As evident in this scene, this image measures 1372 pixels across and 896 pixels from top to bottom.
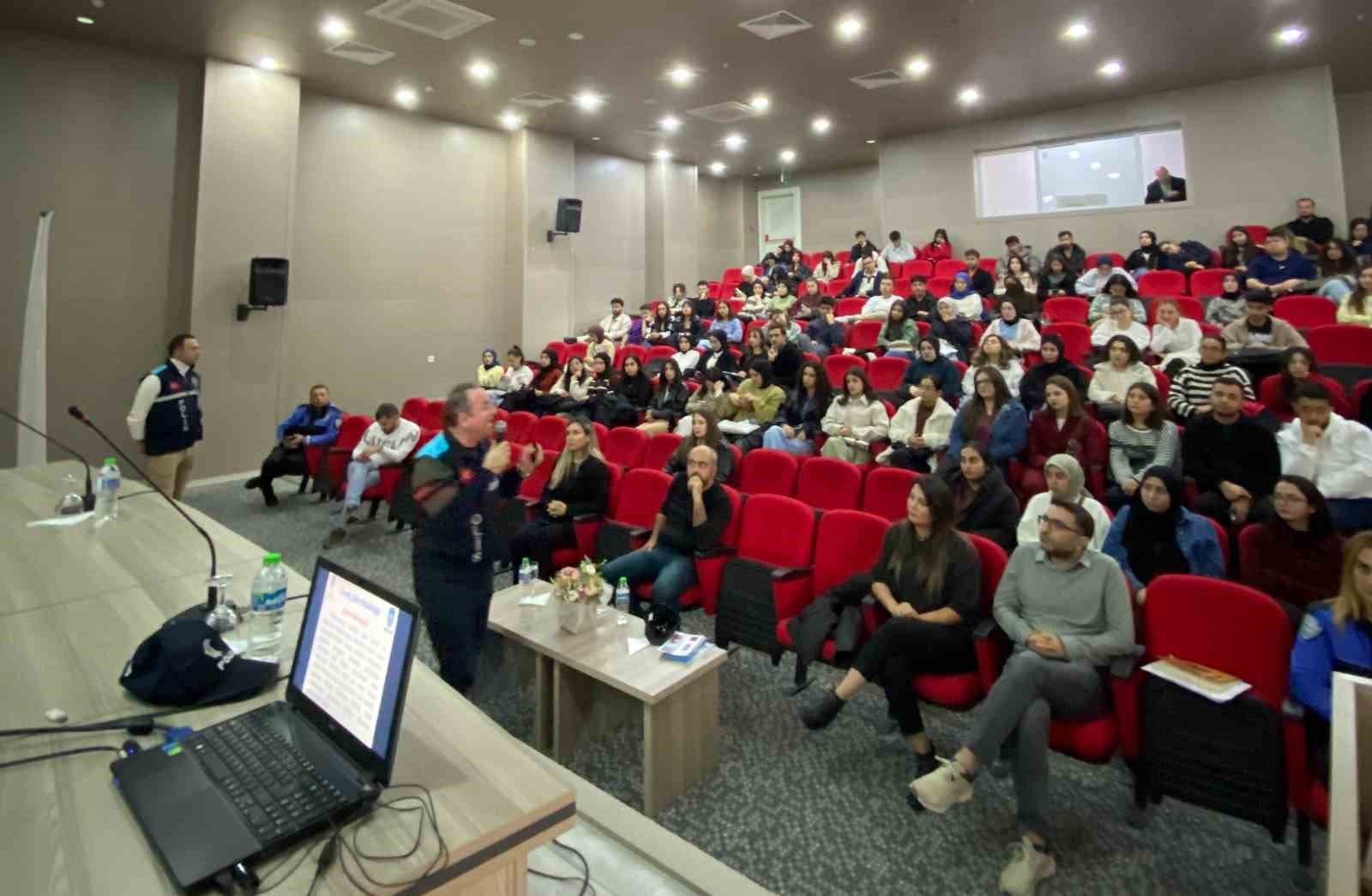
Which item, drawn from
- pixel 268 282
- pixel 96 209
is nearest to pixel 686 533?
pixel 268 282

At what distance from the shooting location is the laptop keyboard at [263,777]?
1012 mm

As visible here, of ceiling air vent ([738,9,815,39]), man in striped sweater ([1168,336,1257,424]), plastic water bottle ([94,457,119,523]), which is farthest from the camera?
ceiling air vent ([738,9,815,39])

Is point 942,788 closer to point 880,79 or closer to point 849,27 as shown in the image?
point 849,27

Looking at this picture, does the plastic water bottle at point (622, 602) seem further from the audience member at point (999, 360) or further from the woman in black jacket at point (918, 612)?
the audience member at point (999, 360)

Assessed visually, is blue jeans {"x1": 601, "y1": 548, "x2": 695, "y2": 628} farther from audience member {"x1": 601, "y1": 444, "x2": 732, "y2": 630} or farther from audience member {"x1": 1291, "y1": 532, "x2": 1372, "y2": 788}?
audience member {"x1": 1291, "y1": 532, "x2": 1372, "y2": 788}

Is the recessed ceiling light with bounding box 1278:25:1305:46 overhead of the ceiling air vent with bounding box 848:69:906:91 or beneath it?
beneath

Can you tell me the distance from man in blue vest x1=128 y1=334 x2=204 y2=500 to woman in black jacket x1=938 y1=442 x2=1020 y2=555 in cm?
517

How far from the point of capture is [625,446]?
17.5ft

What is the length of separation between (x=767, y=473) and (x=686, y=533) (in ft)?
3.42

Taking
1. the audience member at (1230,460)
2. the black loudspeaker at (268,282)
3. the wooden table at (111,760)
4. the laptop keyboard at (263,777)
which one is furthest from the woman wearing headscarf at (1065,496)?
the black loudspeaker at (268,282)

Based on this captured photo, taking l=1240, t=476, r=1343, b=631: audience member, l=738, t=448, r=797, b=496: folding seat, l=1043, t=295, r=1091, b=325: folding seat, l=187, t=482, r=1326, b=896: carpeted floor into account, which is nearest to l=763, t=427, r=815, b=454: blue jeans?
l=738, t=448, r=797, b=496: folding seat

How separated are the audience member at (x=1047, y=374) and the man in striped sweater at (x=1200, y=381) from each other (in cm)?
55

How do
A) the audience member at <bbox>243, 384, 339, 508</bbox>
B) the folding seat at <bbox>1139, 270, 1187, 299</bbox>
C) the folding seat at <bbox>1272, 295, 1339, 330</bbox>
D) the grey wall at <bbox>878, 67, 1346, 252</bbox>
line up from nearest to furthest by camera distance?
A: the folding seat at <bbox>1272, 295, 1339, 330</bbox>
the audience member at <bbox>243, 384, 339, 508</bbox>
the folding seat at <bbox>1139, 270, 1187, 299</bbox>
the grey wall at <bbox>878, 67, 1346, 252</bbox>

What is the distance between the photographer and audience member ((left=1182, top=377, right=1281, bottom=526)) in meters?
3.46
